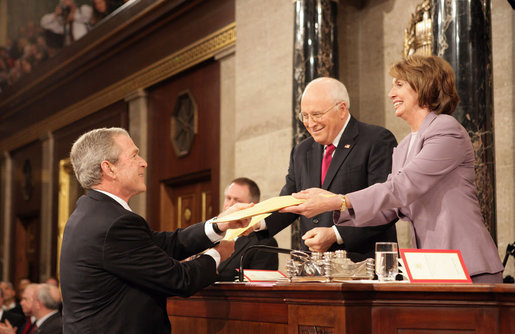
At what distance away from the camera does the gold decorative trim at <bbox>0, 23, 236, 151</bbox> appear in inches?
328

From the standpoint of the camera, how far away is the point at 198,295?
3.09 meters

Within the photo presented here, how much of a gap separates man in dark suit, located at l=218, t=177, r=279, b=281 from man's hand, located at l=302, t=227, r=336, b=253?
727 mm

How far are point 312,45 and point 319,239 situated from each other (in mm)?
3495

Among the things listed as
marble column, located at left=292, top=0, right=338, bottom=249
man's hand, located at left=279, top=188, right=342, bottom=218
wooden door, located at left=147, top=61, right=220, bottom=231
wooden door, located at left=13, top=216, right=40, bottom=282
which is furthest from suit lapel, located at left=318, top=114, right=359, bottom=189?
wooden door, located at left=13, top=216, right=40, bottom=282

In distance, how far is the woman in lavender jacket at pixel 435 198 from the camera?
256 centimetres

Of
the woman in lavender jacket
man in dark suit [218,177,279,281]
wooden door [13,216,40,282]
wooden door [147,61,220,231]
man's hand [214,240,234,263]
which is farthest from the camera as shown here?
wooden door [13,216,40,282]

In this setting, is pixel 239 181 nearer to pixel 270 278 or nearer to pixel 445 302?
pixel 270 278

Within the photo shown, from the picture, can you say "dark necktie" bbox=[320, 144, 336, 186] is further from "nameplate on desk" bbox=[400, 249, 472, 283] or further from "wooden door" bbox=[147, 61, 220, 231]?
"wooden door" bbox=[147, 61, 220, 231]

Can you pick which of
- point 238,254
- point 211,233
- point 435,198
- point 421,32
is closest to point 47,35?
point 421,32

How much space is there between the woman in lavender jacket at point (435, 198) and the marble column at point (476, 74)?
69.6 inches

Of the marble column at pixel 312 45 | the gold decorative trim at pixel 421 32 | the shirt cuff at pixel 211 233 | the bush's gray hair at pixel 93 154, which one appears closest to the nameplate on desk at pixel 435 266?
the shirt cuff at pixel 211 233

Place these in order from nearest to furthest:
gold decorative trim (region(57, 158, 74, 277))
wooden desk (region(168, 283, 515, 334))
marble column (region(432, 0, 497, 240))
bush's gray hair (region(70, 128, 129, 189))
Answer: wooden desk (region(168, 283, 515, 334)), bush's gray hair (region(70, 128, 129, 189)), marble column (region(432, 0, 497, 240)), gold decorative trim (region(57, 158, 74, 277))

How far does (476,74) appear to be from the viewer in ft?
15.0

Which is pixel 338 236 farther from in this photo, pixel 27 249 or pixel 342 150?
pixel 27 249
